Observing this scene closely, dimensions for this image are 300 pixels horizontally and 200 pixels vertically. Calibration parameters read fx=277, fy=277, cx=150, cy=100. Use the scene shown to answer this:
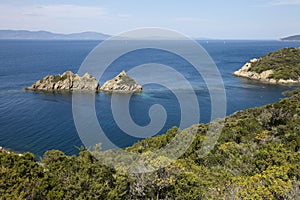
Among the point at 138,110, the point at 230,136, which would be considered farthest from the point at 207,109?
the point at 230,136

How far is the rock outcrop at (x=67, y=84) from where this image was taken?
2628 inches

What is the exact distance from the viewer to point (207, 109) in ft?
168

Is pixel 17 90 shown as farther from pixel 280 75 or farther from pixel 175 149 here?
pixel 280 75

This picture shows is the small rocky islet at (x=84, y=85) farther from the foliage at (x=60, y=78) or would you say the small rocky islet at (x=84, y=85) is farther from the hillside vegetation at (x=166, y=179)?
the hillside vegetation at (x=166, y=179)

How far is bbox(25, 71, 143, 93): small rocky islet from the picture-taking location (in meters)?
66.2

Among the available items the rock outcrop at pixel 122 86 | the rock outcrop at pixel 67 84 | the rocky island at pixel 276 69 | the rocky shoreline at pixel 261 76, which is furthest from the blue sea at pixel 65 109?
the rocky island at pixel 276 69

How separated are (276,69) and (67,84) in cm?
6122

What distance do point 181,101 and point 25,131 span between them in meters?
29.2

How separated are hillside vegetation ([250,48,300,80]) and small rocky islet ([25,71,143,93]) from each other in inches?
1658

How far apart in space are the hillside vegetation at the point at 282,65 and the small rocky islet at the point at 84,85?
4212 centimetres

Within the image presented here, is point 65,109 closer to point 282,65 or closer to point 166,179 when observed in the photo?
point 166,179

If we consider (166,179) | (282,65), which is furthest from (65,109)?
(282,65)

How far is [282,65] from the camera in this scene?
87125mm

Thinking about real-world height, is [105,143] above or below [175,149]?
below
